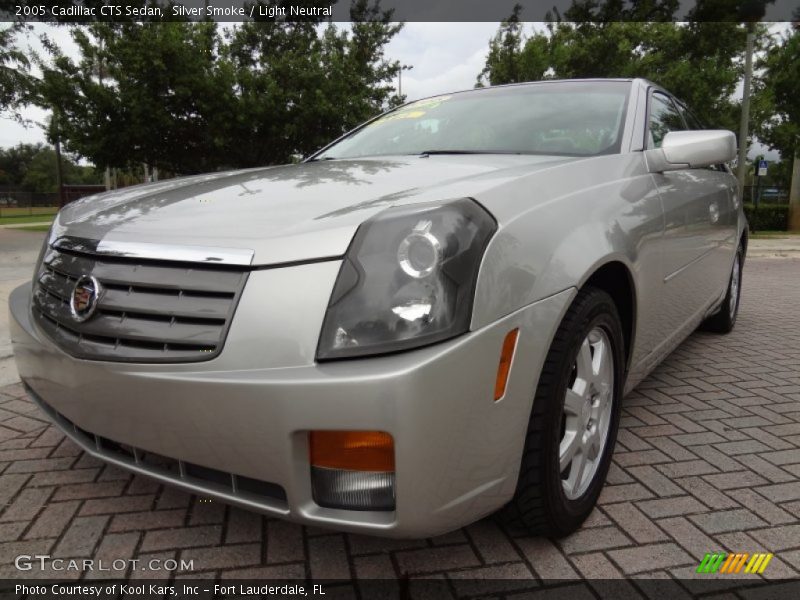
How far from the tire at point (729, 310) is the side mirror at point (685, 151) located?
2.17m

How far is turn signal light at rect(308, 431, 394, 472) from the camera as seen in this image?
1.42 meters

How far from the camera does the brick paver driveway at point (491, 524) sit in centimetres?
185

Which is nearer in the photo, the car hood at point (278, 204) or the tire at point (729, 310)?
the car hood at point (278, 204)

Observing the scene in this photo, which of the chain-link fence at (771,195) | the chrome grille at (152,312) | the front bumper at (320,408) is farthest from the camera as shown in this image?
the chain-link fence at (771,195)

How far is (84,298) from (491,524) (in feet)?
4.64

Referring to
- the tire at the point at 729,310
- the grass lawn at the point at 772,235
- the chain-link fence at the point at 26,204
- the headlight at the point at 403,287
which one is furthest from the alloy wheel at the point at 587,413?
the chain-link fence at the point at 26,204

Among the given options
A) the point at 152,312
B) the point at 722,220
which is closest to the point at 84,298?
the point at 152,312

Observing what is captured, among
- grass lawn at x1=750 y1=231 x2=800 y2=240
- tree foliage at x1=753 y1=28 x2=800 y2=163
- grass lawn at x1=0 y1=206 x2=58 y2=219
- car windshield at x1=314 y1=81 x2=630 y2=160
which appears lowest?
grass lawn at x1=750 y1=231 x2=800 y2=240

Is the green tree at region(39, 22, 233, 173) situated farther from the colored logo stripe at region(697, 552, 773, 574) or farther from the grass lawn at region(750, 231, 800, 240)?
the colored logo stripe at region(697, 552, 773, 574)

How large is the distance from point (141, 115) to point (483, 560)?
1451 centimetres

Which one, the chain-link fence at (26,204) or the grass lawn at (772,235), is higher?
the chain-link fence at (26,204)

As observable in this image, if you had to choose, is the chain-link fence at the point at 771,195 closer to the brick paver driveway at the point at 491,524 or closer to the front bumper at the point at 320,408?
the brick paver driveway at the point at 491,524

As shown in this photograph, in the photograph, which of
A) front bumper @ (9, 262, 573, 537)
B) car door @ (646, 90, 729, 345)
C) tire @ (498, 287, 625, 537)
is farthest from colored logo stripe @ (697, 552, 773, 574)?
car door @ (646, 90, 729, 345)

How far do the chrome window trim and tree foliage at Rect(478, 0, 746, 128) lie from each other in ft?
46.2
